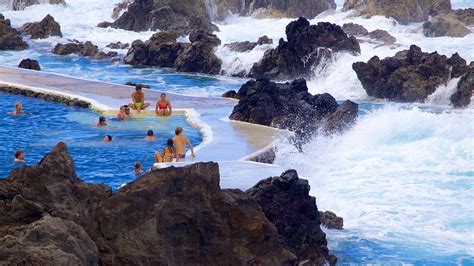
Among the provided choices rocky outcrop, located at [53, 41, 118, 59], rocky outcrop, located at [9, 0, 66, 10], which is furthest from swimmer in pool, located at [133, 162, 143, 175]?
rocky outcrop, located at [9, 0, 66, 10]

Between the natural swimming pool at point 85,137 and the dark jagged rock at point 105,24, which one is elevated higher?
the dark jagged rock at point 105,24

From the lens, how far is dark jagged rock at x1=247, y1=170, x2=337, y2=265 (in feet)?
33.8

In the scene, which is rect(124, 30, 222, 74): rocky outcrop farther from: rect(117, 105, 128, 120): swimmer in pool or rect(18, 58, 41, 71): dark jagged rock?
rect(117, 105, 128, 120): swimmer in pool

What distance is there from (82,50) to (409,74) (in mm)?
14299

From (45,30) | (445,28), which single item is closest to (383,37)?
(445,28)

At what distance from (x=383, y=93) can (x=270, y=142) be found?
9.69 m

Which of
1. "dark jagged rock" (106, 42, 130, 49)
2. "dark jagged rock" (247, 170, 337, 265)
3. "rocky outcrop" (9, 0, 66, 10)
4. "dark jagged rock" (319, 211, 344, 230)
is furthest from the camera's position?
"rocky outcrop" (9, 0, 66, 10)

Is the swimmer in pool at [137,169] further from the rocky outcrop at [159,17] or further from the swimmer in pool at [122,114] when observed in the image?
the rocky outcrop at [159,17]

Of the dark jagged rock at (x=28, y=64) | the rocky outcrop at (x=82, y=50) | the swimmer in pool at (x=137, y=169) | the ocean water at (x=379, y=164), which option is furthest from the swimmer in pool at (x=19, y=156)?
the rocky outcrop at (x=82, y=50)

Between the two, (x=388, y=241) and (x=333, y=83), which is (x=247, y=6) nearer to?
(x=333, y=83)

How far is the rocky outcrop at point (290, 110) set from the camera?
1839cm

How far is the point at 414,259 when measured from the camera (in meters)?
11.2

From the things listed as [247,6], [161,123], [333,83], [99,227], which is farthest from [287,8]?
[99,227]

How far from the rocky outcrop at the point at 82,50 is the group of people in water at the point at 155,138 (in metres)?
13.6
